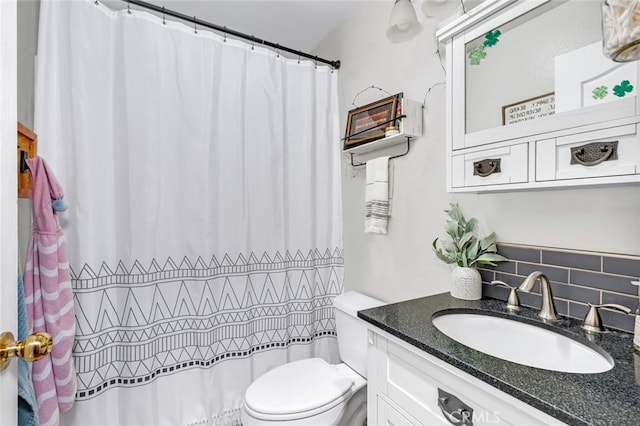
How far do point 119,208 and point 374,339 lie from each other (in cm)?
127

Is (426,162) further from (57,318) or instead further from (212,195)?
(57,318)

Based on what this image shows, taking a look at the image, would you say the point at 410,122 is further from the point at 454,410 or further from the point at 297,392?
the point at 297,392

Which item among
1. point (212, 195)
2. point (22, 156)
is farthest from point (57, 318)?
point (212, 195)

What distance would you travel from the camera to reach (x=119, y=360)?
1.47m

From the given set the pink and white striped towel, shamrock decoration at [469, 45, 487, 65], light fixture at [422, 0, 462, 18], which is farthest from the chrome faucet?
the pink and white striped towel

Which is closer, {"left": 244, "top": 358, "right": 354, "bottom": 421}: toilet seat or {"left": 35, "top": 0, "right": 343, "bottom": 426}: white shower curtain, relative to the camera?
{"left": 244, "top": 358, "right": 354, "bottom": 421}: toilet seat

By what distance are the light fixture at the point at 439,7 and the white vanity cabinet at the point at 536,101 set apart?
0.53 ft

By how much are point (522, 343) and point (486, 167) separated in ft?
1.82

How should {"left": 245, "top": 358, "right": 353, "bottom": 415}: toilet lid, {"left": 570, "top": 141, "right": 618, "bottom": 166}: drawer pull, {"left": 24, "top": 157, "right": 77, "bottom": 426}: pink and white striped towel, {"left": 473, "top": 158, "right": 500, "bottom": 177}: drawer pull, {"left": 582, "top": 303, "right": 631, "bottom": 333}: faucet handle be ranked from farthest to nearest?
{"left": 245, "top": 358, "right": 353, "bottom": 415}: toilet lid → {"left": 24, "top": 157, "right": 77, "bottom": 426}: pink and white striped towel → {"left": 473, "top": 158, "right": 500, "bottom": 177}: drawer pull → {"left": 582, "top": 303, "right": 631, "bottom": 333}: faucet handle → {"left": 570, "top": 141, "right": 618, "bottom": 166}: drawer pull

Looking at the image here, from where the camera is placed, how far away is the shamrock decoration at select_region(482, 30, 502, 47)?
1.03 m

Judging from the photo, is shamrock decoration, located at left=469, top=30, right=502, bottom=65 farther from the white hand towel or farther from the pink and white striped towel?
the pink and white striped towel

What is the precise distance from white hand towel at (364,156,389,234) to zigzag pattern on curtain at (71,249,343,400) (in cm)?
51

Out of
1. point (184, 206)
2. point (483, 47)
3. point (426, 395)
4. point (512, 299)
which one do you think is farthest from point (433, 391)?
point (184, 206)

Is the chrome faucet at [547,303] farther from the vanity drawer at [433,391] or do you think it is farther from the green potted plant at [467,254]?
the vanity drawer at [433,391]
